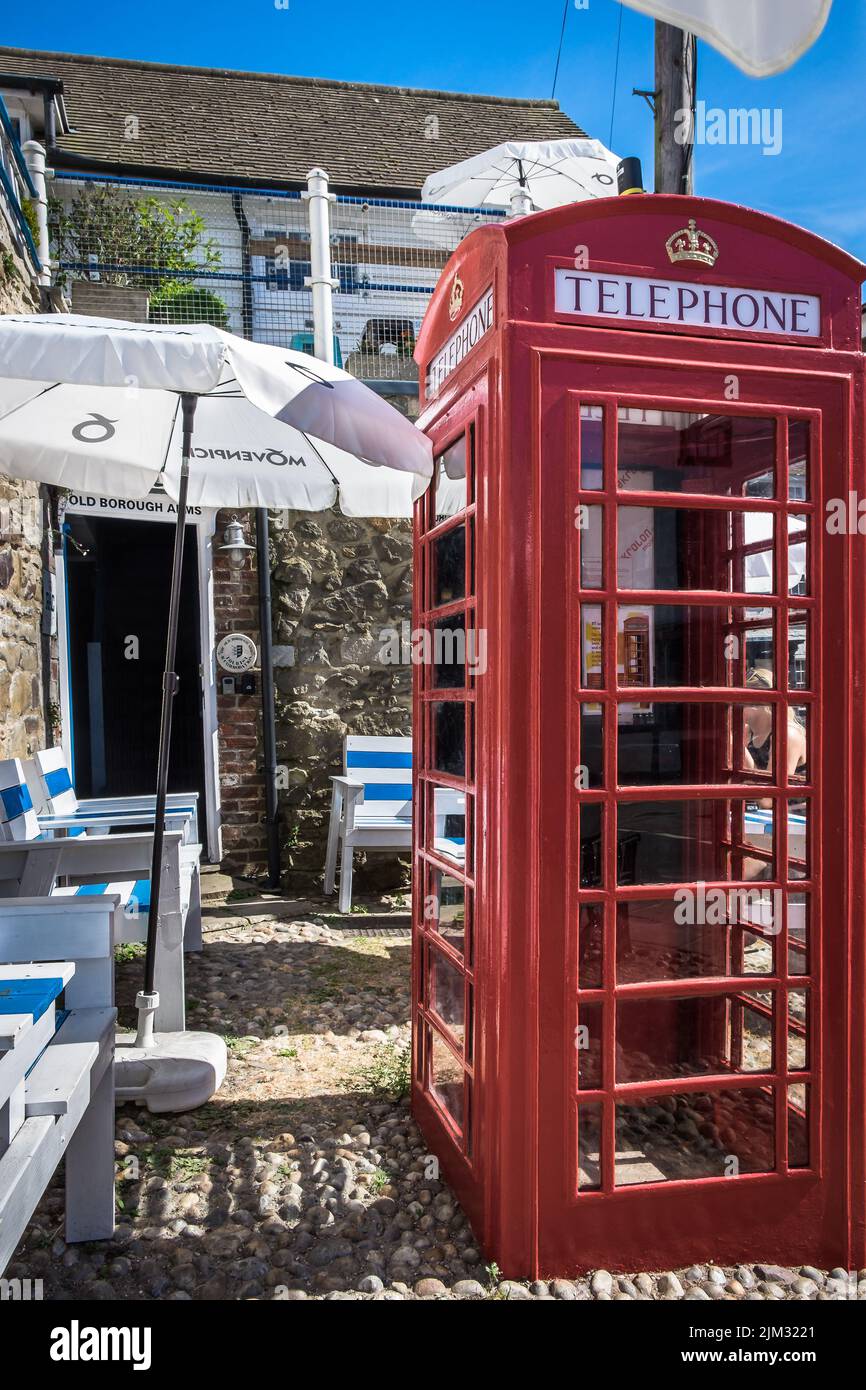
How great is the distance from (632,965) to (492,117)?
66.9 ft

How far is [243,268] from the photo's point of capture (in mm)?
9391

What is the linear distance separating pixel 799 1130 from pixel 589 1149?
62 centimetres

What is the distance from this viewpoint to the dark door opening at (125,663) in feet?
25.8

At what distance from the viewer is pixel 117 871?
4371 mm

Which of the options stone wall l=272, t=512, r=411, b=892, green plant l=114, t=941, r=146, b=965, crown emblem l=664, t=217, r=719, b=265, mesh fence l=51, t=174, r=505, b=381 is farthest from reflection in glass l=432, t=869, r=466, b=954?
mesh fence l=51, t=174, r=505, b=381

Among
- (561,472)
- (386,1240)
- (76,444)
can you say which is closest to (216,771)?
(76,444)

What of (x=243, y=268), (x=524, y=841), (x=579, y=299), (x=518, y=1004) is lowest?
(x=518, y=1004)

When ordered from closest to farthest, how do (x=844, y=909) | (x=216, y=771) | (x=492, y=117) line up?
(x=844, y=909) → (x=216, y=771) → (x=492, y=117)

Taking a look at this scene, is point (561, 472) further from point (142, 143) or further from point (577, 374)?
point (142, 143)

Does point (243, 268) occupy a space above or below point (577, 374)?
above

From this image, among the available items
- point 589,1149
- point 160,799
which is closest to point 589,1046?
point 589,1149

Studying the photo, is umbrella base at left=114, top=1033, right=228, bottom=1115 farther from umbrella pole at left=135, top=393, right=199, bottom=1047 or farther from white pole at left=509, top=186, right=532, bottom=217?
white pole at left=509, top=186, right=532, bottom=217

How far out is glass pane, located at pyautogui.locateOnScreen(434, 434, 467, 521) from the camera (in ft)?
9.16

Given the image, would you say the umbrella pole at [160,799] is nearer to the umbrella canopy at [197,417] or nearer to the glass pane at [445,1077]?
the umbrella canopy at [197,417]
